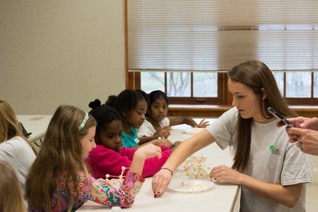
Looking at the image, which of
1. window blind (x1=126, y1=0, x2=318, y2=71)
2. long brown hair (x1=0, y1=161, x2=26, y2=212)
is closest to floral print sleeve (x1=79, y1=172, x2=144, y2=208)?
long brown hair (x1=0, y1=161, x2=26, y2=212)

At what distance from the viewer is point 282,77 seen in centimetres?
541

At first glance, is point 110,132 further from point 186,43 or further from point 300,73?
point 300,73

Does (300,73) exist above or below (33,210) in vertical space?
above

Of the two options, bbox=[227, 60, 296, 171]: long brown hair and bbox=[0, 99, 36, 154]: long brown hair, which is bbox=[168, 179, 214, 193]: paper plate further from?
bbox=[0, 99, 36, 154]: long brown hair

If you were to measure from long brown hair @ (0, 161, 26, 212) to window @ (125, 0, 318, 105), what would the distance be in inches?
163

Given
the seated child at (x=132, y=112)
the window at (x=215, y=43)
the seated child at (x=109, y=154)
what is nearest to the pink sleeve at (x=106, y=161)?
the seated child at (x=109, y=154)

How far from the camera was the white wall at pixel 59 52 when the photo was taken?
215 inches

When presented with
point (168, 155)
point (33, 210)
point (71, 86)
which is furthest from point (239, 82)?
point (71, 86)

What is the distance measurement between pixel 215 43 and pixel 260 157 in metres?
2.96

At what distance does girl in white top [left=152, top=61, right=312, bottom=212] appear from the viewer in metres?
2.38

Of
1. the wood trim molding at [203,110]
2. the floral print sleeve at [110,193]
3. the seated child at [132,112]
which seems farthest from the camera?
the wood trim molding at [203,110]

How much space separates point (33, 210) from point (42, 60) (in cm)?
363

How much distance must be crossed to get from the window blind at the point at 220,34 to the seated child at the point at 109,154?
8.59 feet

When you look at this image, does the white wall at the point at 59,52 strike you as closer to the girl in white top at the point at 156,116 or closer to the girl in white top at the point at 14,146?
the girl in white top at the point at 156,116
